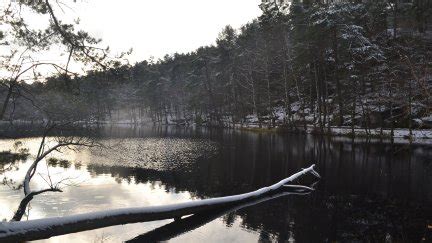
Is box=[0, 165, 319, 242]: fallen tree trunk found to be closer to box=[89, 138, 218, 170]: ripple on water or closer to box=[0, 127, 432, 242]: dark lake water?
box=[0, 127, 432, 242]: dark lake water

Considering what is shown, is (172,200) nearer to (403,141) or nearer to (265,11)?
(403,141)

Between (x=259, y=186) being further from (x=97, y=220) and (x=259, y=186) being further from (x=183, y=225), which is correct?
(x=97, y=220)

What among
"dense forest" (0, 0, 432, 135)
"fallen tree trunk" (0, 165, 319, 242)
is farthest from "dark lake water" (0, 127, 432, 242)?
"dense forest" (0, 0, 432, 135)

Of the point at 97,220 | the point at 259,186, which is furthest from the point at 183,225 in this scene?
the point at 259,186

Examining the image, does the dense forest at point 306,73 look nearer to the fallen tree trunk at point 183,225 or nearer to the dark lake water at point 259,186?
the dark lake water at point 259,186

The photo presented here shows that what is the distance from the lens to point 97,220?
10.6 metres

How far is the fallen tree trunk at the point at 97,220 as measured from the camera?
355 inches

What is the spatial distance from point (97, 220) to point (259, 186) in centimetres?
1013

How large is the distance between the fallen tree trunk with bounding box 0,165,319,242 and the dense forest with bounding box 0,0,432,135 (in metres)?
3.45

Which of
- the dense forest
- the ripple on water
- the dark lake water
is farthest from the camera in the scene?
the ripple on water

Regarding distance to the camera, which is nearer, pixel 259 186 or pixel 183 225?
pixel 183 225

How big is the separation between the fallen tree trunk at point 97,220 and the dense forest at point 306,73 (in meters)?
3.45

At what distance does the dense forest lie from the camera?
1353 cm

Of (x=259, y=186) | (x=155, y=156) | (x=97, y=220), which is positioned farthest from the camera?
(x=155, y=156)
